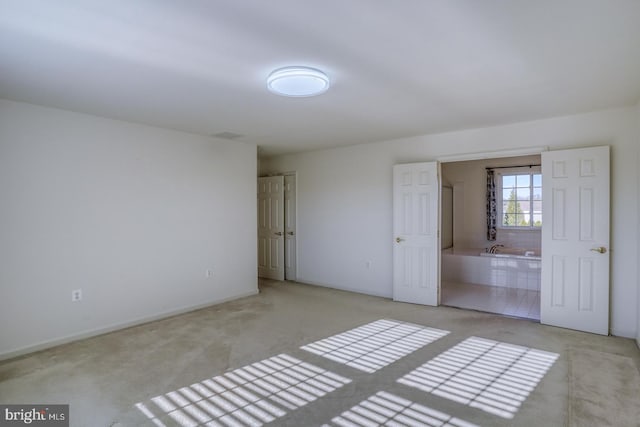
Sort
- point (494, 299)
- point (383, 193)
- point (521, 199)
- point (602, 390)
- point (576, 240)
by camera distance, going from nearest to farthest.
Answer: point (602, 390)
point (576, 240)
point (494, 299)
point (383, 193)
point (521, 199)

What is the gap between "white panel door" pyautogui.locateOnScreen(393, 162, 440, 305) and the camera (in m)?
4.83

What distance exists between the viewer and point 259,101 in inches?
131

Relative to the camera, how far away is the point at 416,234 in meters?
4.96

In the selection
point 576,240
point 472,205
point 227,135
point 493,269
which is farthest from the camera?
point 472,205

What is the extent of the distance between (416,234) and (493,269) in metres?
1.95

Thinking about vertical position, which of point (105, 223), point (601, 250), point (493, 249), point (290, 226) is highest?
point (105, 223)

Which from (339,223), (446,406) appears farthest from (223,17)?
(339,223)

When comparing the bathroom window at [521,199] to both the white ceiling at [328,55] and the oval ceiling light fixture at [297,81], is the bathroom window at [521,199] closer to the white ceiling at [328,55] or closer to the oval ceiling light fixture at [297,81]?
the white ceiling at [328,55]

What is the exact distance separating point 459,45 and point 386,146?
3.13m

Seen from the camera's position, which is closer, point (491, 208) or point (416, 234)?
point (416, 234)

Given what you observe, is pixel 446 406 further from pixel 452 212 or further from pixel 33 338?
pixel 452 212

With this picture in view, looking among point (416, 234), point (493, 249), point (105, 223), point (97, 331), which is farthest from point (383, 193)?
point (97, 331)

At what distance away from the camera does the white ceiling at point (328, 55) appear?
1837 mm

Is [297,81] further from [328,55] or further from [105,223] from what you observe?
[105,223]
